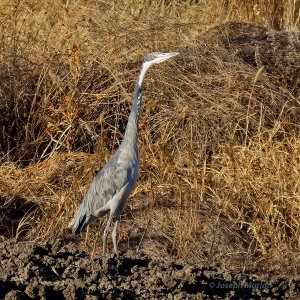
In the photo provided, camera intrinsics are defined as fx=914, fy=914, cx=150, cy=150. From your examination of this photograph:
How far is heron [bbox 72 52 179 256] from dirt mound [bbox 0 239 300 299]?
32.0 inches

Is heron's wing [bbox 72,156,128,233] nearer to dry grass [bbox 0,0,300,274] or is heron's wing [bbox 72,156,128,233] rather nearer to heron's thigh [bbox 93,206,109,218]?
heron's thigh [bbox 93,206,109,218]

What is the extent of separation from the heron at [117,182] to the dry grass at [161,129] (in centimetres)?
38

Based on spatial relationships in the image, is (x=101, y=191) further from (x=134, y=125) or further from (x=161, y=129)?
(x=161, y=129)

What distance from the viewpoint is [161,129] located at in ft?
24.6

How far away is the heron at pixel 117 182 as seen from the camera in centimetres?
611

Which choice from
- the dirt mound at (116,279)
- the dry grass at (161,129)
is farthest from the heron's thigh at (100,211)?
the dirt mound at (116,279)

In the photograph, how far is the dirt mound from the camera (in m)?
4.59

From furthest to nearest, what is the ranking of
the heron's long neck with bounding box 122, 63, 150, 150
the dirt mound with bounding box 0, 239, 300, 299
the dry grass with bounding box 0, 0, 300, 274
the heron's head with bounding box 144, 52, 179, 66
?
the dry grass with bounding box 0, 0, 300, 274, the heron's long neck with bounding box 122, 63, 150, 150, the heron's head with bounding box 144, 52, 179, 66, the dirt mound with bounding box 0, 239, 300, 299

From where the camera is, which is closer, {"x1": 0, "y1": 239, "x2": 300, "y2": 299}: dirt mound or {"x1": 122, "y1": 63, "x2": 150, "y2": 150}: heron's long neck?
{"x1": 0, "y1": 239, "x2": 300, "y2": 299}: dirt mound

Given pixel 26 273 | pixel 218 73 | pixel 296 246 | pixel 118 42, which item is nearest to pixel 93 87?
pixel 118 42

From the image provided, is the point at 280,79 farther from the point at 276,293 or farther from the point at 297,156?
the point at 276,293

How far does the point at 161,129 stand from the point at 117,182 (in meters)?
A: 1.44

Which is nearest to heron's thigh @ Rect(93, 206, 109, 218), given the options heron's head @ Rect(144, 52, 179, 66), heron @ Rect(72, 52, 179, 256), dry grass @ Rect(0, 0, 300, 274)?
heron @ Rect(72, 52, 179, 256)

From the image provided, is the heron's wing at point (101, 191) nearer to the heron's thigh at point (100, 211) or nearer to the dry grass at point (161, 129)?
the heron's thigh at point (100, 211)
